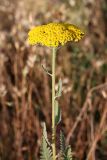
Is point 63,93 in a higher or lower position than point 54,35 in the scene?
lower

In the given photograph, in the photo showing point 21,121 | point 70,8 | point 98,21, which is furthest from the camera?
point 70,8

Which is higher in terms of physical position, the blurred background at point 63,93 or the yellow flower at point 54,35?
the yellow flower at point 54,35

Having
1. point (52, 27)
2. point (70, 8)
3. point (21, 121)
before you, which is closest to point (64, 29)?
point (52, 27)

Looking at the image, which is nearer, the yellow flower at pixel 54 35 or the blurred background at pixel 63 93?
the yellow flower at pixel 54 35

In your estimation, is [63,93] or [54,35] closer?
[54,35]

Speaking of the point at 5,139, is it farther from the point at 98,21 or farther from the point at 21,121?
the point at 98,21
